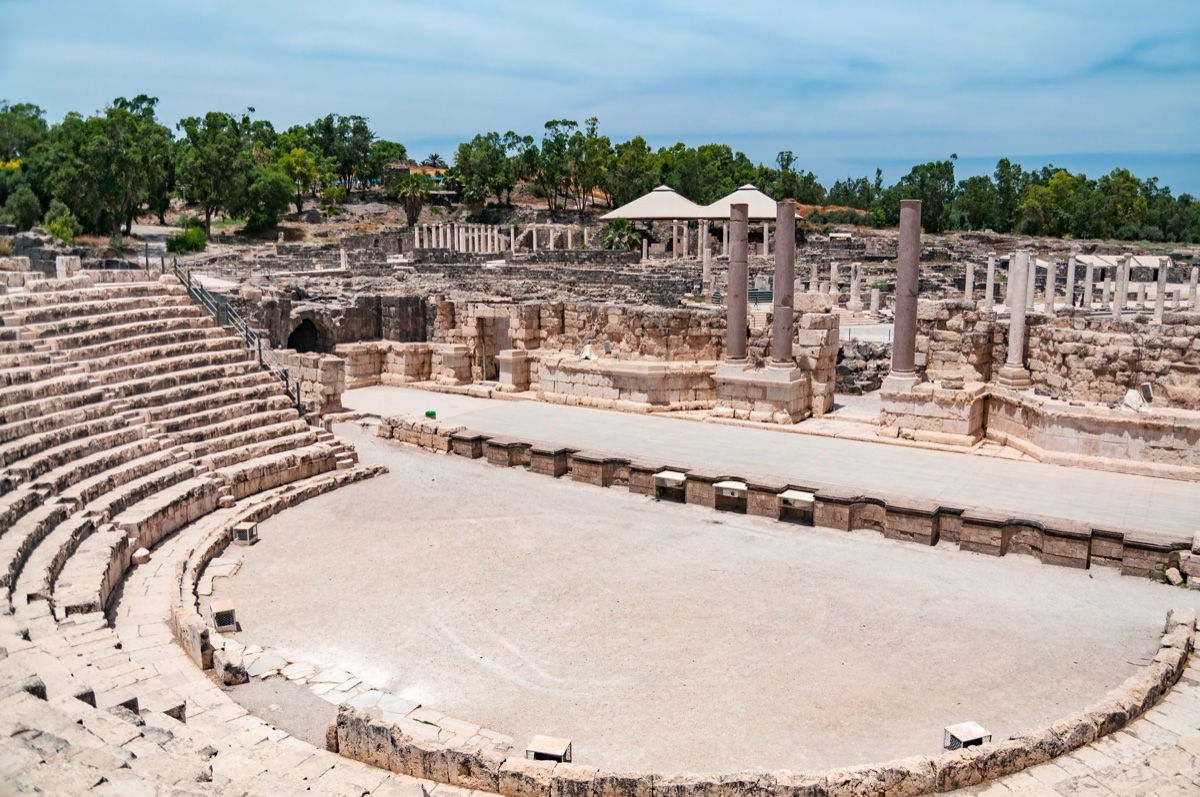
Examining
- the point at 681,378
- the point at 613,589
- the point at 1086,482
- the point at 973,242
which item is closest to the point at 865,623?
the point at 613,589

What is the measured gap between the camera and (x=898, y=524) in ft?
40.1

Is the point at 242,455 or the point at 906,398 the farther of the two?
the point at 906,398

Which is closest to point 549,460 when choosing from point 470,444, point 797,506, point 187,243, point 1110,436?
point 470,444

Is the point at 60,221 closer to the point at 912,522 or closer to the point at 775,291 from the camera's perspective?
the point at 775,291

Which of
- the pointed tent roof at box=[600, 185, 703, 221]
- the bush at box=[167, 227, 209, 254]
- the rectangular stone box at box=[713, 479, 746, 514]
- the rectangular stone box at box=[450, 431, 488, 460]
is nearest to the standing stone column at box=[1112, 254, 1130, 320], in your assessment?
the pointed tent roof at box=[600, 185, 703, 221]

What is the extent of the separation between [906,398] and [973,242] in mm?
47599

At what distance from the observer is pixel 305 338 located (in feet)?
81.7

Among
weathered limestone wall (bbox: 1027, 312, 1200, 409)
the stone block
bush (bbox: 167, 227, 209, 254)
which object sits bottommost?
the stone block

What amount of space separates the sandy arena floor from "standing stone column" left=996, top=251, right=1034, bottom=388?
656 cm

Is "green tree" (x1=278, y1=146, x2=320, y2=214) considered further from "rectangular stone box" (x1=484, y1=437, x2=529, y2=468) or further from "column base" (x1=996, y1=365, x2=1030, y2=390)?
"column base" (x1=996, y1=365, x2=1030, y2=390)

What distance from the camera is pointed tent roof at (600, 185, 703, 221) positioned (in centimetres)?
4294

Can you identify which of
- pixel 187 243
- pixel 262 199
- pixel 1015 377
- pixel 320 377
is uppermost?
pixel 262 199

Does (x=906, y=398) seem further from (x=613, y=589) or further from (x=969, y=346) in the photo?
(x=613, y=589)

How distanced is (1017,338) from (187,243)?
40.1 metres
